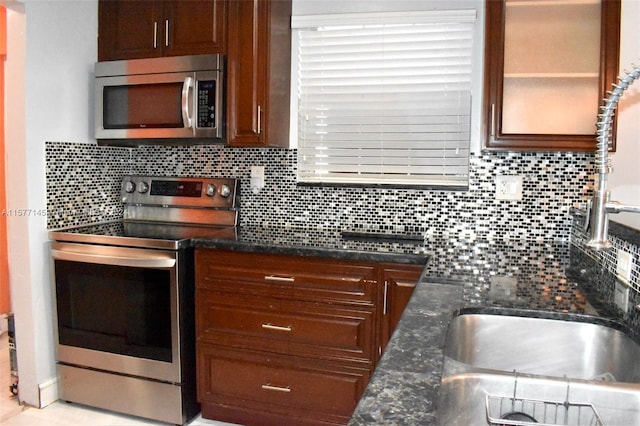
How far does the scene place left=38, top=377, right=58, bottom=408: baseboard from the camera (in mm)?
2645

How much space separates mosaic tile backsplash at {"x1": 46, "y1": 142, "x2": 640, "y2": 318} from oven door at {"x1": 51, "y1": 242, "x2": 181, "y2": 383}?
0.36 meters

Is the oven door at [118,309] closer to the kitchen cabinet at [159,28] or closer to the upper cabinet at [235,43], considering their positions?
the upper cabinet at [235,43]

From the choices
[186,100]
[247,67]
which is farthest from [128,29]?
[247,67]

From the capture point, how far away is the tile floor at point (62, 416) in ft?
8.26

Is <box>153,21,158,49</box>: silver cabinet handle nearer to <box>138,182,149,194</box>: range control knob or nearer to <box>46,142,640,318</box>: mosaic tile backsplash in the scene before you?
<box>46,142,640,318</box>: mosaic tile backsplash

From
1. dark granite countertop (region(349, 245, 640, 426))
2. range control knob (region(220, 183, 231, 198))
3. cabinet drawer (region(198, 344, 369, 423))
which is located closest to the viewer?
dark granite countertop (region(349, 245, 640, 426))

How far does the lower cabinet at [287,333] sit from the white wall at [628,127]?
42.7 inches

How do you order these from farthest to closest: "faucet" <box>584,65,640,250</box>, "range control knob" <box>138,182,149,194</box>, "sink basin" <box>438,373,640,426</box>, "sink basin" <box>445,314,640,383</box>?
"range control knob" <box>138,182,149,194</box>
"sink basin" <box>445,314,640,383</box>
"faucet" <box>584,65,640,250</box>
"sink basin" <box>438,373,640,426</box>

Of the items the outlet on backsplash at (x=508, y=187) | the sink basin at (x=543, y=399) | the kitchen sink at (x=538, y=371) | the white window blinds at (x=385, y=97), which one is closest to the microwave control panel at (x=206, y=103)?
the white window blinds at (x=385, y=97)

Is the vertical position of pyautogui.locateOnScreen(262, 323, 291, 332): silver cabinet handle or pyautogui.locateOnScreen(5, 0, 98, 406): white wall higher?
pyautogui.locateOnScreen(5, 0, 98, 406): white wall

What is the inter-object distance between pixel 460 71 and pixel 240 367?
184 centimetres

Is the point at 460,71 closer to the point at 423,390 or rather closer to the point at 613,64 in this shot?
the point at 613,64

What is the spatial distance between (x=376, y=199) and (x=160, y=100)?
1.26 meters

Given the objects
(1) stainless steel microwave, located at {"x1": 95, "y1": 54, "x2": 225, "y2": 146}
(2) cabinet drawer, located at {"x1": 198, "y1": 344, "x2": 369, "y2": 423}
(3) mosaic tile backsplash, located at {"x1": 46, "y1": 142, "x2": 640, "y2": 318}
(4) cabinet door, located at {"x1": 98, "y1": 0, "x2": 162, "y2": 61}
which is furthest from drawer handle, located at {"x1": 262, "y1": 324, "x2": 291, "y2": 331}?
(4) cabinet door, located at {"x1": 98, "y1": 0, "x2": 162, "y2": 61}
